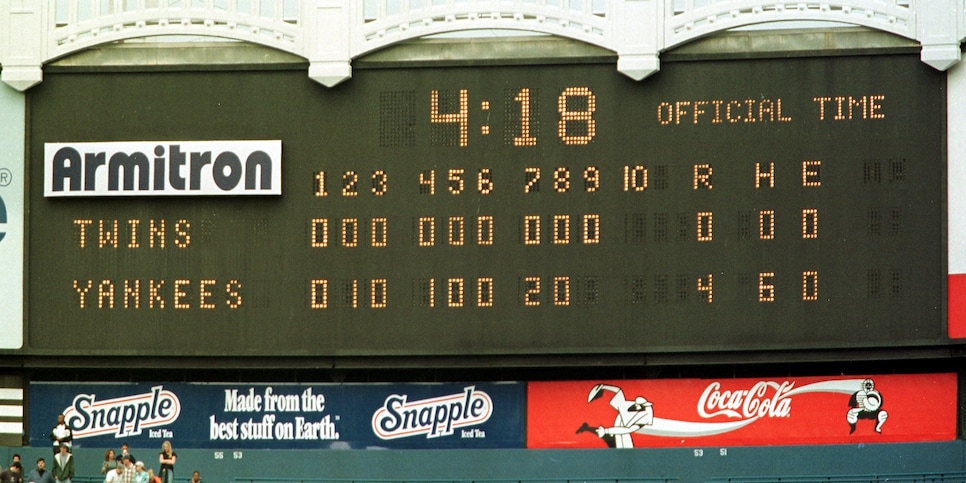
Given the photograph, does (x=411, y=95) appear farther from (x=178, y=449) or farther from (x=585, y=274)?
(x=178, y=449)

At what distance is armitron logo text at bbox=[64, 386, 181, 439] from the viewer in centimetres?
2217

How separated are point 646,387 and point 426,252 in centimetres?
429

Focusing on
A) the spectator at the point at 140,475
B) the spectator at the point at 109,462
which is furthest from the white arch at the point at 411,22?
the spectator at the point at 140,475

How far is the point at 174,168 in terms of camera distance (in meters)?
21.1

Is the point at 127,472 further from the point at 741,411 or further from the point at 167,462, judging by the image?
the point at 741,411

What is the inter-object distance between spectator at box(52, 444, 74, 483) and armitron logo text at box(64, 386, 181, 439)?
1.36 metres

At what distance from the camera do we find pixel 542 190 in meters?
20.9

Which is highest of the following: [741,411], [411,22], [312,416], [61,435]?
[411,22]

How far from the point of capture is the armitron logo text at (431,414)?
2211 centimetres

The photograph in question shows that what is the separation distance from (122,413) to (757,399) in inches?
409

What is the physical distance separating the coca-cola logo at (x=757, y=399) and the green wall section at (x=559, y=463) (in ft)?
1.92

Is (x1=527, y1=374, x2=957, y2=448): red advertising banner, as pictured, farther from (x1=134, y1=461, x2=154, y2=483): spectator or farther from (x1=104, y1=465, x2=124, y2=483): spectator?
(x1=104, y1=465, x2=124, y2=483): spectator

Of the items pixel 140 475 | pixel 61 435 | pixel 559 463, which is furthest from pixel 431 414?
pixel 61 435

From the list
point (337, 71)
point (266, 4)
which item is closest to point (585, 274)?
point (337, 71)
